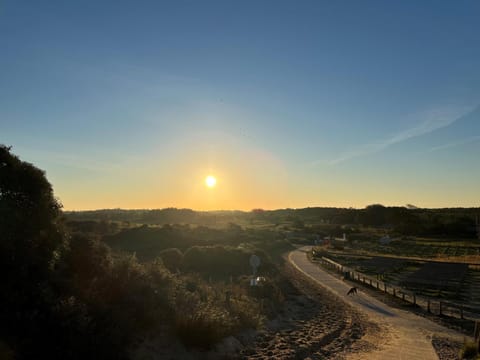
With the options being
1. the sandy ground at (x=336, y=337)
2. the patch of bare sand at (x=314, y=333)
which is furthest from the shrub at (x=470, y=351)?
the patch of bare sand at (x=314, y=333)

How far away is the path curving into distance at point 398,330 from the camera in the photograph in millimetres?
14305

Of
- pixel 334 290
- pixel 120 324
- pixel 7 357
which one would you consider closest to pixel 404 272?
pixel 334 290

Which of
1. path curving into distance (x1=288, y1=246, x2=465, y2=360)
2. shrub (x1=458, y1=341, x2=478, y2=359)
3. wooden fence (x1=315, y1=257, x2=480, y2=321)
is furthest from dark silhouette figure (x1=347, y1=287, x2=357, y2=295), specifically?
shrub (x1=458, y1=341, x2=478, y2=359)

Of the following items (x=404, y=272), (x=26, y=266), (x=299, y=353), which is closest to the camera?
(x=26, y=266)

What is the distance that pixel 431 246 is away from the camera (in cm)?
8150

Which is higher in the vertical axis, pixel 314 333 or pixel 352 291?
pixel 314 333

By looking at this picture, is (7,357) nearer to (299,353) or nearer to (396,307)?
(299,353)

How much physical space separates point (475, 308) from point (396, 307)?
5.04 metres

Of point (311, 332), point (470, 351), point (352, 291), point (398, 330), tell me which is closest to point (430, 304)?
point (352, 291)

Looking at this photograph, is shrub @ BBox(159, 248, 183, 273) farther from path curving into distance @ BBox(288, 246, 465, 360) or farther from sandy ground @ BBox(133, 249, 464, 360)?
path curving into distance @ BBox(288, 246, 465, 360)

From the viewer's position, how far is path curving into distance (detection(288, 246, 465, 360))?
1430 cm

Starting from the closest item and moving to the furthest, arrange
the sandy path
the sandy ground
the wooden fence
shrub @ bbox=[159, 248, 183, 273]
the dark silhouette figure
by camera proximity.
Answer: the sandy ground < the sandy path < the wooden fence < the dark silhouette figure < shrub @ bbox=[159, 248, 183, 273]

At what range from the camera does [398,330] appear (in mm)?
18531

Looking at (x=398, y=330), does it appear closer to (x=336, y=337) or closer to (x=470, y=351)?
(x=336, y=337)
